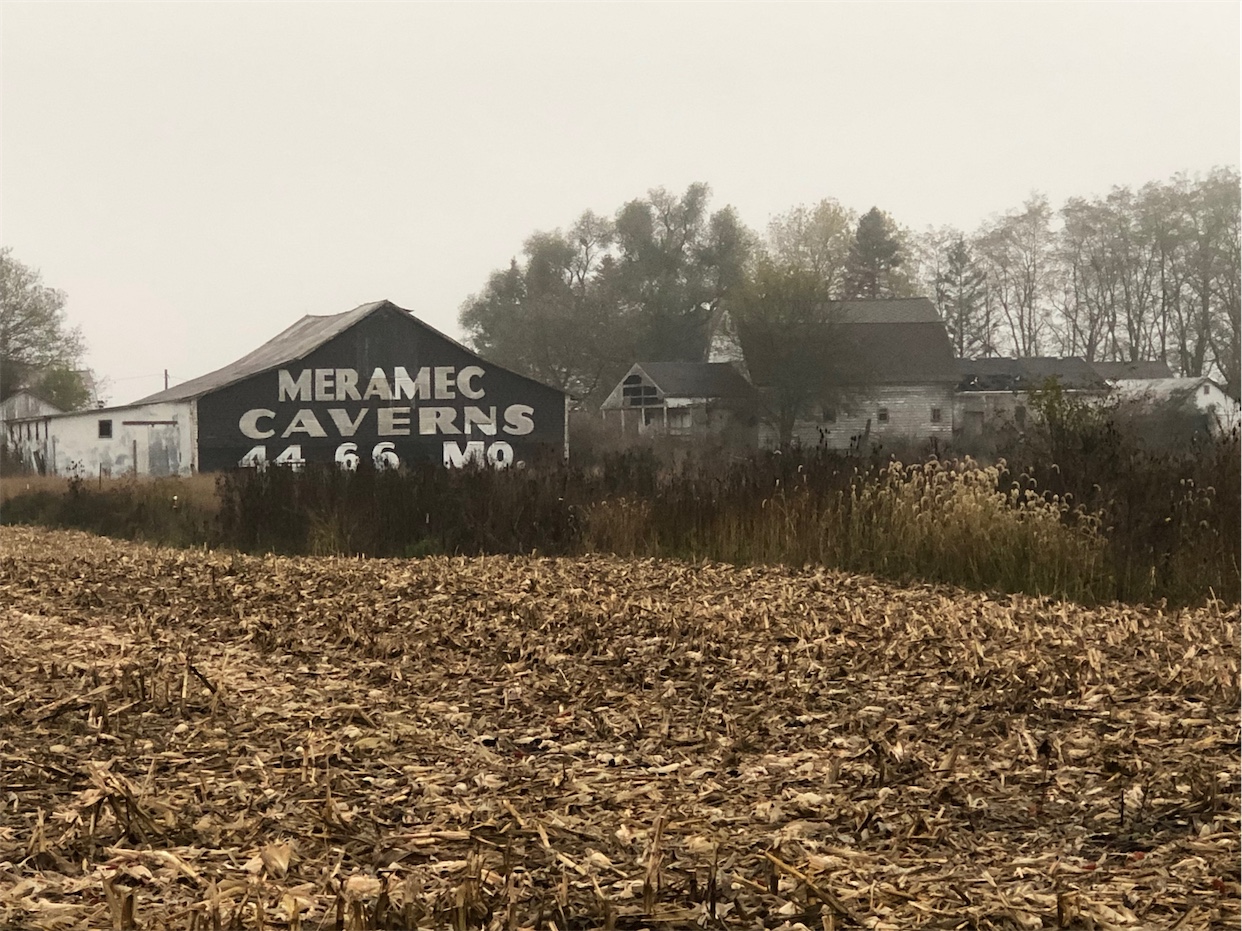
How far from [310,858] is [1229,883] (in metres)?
2.39

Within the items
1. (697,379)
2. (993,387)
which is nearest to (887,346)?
(993,387)

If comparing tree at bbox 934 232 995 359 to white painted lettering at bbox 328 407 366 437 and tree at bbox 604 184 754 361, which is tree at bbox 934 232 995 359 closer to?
tree at bbox 604 184 754 361

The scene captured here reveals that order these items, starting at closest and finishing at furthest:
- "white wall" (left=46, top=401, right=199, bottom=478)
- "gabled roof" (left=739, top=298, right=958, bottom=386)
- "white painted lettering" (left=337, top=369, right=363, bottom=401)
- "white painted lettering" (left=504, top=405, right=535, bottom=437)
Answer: "white wall" (left=46, top=401, right=199, bottom=478), "white painted lettering" (left=337, top=369, right=363, bottom=401), "white painted lettering" (left=504, top=405, right=535, bottom=437), "gabled roof" (left=739, top=298, right=958, bottom=386)

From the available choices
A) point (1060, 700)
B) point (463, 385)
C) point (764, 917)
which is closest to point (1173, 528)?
point (1060, 700)

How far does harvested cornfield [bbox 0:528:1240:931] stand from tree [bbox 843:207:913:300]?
5424 centimetres

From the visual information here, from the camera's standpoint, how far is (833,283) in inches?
2381

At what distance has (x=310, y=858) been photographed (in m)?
3.86

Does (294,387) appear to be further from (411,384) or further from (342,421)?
(411,384)

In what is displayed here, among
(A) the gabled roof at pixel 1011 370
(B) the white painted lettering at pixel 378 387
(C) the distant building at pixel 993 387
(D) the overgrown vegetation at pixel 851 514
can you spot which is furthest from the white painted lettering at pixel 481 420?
(A) the gabled roof at pixel 1011 370

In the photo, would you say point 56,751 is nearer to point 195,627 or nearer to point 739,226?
point 195,627

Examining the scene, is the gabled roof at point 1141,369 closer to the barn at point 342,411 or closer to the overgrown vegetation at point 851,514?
the barn at point 342,411

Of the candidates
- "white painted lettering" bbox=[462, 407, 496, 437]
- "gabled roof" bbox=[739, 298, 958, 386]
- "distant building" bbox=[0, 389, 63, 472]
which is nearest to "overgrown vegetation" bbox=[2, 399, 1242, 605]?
"white painted lettering" bbox=[462, 407, 496, 437]

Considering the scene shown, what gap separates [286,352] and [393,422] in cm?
337

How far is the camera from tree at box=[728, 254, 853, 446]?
43094mm
